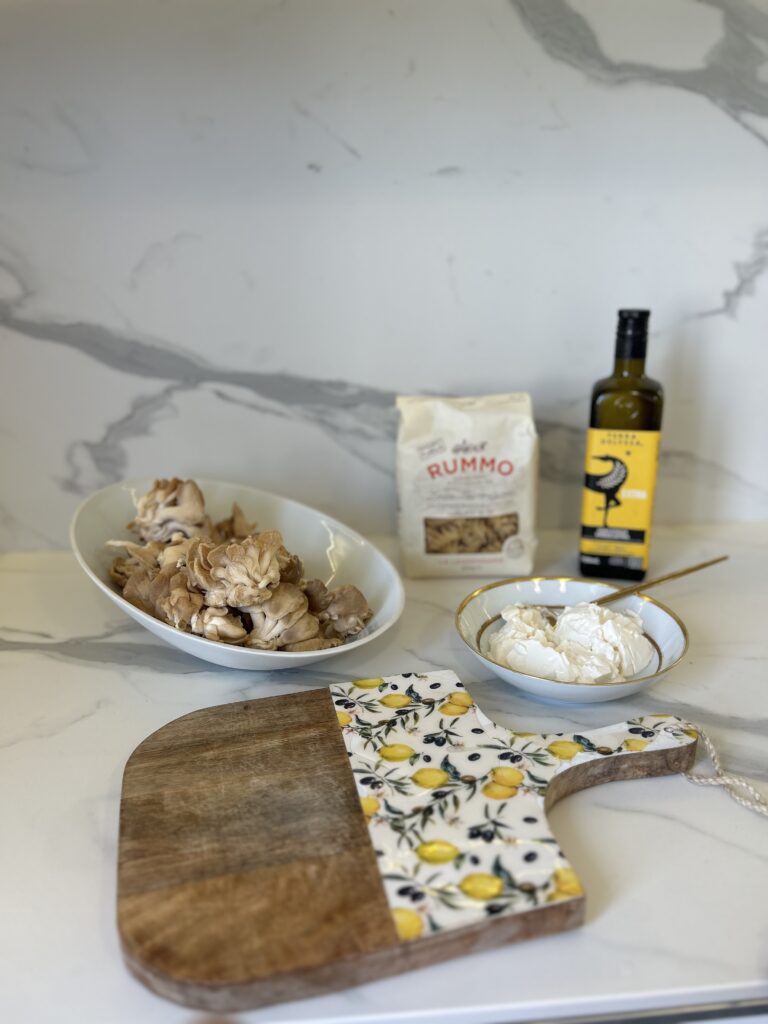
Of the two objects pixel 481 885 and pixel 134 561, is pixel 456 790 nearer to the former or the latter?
pixel 481 885

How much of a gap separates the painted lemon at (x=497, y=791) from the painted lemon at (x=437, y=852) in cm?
5

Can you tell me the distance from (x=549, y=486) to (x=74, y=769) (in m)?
0.65

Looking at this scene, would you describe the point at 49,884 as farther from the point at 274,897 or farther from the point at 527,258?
the point at 527,258

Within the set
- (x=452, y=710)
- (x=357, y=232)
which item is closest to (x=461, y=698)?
(x=452, y=710)

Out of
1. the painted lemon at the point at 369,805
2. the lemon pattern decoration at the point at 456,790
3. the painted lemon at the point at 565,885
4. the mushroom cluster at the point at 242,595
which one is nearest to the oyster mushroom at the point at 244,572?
the mushroom cluster at the point at 242,595

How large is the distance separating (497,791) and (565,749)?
0.07 meters

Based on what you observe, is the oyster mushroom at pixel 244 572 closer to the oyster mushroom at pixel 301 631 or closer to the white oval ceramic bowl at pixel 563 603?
the oyster mushroom at pixel 301 631

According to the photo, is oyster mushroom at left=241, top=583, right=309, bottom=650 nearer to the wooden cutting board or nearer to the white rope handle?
the wooden cutting board

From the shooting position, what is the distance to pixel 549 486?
1058 millimetres

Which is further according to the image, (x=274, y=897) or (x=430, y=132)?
(x=430, y=132)

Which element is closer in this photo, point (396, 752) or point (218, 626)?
point (396, 752)

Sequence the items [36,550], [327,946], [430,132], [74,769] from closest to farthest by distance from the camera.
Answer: [327,946] < [74,769] < [430,132] < [36,550]

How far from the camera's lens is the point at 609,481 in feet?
2.97

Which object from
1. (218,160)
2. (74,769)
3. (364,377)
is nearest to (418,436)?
(364,377)
